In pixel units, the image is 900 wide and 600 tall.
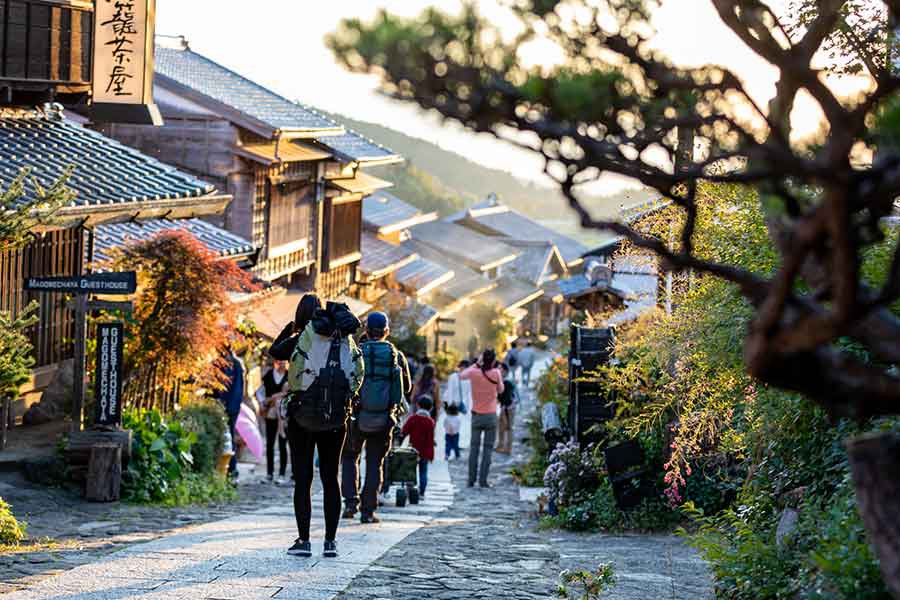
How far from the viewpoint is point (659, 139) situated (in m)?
3.80

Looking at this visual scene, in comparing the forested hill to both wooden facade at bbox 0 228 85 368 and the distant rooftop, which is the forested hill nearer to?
the distant rooftop

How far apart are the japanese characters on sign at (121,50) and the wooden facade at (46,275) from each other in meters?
1.82

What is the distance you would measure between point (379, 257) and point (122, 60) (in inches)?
1069

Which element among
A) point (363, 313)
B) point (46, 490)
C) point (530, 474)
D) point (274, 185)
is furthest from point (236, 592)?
point (363, 313)

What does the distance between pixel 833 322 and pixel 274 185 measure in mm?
25984

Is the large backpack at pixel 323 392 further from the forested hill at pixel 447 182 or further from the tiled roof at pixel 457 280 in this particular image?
the forested hill at pixel 447 182

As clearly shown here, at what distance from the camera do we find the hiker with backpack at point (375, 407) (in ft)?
33.2

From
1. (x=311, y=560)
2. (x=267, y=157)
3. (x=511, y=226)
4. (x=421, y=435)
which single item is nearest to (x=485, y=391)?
(x=421, y=435)

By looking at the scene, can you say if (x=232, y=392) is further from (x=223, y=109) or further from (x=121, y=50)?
(x=223, y=109)

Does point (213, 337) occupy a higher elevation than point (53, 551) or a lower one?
higher

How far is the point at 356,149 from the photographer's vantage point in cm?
3453

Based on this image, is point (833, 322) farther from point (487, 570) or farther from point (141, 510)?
point (141, 510)

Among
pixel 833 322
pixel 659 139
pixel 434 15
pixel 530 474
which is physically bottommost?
pixel 530 474

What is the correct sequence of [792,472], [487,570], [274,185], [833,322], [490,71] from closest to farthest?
[833,322] → [490,71] → [792,472] → [487,570] → [274,185]
